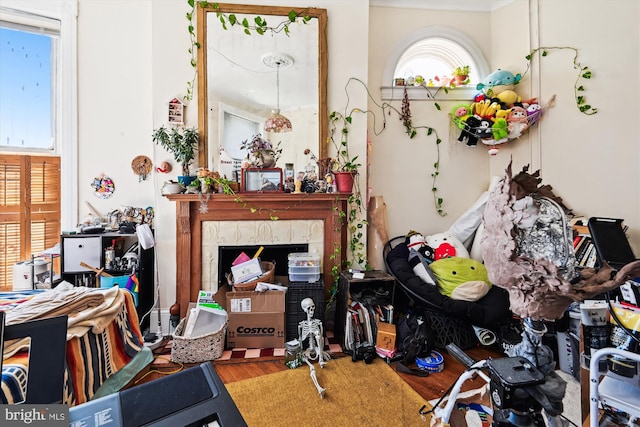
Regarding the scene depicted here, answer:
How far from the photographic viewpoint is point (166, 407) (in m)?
0.55

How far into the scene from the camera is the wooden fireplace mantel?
7.68 ft

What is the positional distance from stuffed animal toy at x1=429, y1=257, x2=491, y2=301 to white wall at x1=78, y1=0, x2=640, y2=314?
2.45ft

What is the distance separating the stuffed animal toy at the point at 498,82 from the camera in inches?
105

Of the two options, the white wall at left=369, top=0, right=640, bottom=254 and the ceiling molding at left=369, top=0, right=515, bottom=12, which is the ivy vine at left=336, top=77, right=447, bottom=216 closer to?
the white wall at left=369, top=0, right=640, bottom=254

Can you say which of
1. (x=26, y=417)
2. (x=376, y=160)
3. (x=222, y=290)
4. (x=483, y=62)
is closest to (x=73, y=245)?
(x=222, y=290)

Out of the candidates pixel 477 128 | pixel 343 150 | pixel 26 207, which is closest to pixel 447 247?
pixel 477 128

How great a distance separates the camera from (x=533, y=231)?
0.50 metres

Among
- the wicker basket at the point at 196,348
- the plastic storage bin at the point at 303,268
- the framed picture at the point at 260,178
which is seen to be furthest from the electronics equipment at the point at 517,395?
the framed picture at the point at 260,178

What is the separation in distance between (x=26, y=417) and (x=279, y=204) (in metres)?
1.99

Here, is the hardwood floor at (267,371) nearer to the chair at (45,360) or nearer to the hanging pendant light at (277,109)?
the chair at (45,360)

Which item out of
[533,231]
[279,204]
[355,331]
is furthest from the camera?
[279,204]

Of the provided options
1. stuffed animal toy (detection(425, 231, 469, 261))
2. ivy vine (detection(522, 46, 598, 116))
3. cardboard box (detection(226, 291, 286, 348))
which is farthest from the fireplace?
ivy vine (detection(522, 46, 598, 116))

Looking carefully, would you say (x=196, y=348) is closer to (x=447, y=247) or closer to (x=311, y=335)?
(x=311, y=335)

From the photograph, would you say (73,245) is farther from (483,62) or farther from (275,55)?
(483,62)
